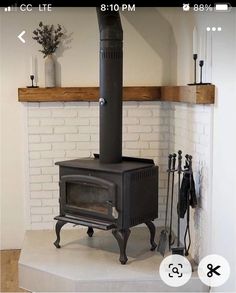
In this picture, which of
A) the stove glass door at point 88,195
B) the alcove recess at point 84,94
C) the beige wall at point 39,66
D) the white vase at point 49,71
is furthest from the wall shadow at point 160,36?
the stove glass door at point 88,195

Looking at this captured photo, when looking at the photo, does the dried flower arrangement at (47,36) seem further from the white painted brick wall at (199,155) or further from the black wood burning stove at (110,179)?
the white painted brick wall at (199,155)

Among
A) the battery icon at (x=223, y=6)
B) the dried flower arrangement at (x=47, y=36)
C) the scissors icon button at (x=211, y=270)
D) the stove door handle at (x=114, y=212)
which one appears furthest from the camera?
the dried flower arrangement at (x=47, y=36)

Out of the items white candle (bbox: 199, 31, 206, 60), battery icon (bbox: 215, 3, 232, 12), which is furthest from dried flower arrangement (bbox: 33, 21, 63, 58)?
battery icon (bbox: 215, 3, 232, 12)

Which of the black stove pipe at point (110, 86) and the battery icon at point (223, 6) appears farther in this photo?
the black stove pipe at point (110, 86)

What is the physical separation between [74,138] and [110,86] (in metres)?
0.60

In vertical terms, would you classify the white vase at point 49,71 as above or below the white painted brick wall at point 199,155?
above

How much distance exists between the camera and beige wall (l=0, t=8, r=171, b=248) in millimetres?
2854

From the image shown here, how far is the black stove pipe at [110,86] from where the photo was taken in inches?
97.3

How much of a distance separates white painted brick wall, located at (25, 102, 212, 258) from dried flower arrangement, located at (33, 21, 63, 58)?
341mm

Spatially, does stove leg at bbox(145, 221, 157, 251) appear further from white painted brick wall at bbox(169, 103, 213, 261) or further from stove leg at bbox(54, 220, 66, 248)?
stove leg at bbox(54, 220, 66, 248)

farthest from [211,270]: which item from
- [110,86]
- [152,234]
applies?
[110,86]

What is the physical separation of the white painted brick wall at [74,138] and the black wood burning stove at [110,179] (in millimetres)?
407

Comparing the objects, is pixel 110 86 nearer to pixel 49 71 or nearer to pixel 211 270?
pixel 49 71

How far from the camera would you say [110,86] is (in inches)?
97.7
